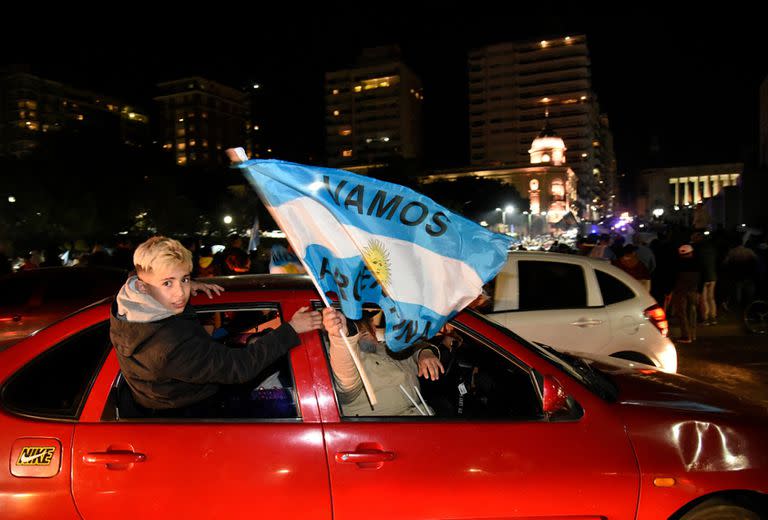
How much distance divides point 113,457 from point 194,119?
140 meters

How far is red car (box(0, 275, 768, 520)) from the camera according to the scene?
2336mm

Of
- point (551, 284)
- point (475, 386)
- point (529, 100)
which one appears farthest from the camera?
point (529, 100)

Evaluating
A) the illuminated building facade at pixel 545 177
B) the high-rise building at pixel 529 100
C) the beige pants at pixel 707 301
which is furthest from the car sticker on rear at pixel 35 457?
the high-rise building at pixel 529 100

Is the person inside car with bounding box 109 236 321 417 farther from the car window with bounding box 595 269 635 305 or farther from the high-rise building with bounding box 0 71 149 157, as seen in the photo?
the high-rise building with bounding box 0 71 149 157

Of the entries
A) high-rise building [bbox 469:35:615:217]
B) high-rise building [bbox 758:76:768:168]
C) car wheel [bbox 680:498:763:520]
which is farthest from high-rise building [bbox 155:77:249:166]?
car wheel [bbox 680:498:763:520]

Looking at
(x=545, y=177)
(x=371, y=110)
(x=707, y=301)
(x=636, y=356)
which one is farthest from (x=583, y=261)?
(x=371, y=110)

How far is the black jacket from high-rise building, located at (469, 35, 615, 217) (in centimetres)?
11045

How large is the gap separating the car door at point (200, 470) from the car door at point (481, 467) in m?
0.13

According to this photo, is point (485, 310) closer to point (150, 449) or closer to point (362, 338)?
point (362, 338)

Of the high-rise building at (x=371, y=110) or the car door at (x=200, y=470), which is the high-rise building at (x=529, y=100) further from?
the car door at (x=200, y=470)

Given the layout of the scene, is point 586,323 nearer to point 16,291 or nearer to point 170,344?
point 170,344

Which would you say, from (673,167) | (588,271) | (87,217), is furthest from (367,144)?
(588,271)

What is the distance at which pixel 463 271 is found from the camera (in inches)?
92.1

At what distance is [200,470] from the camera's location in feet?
7.68
